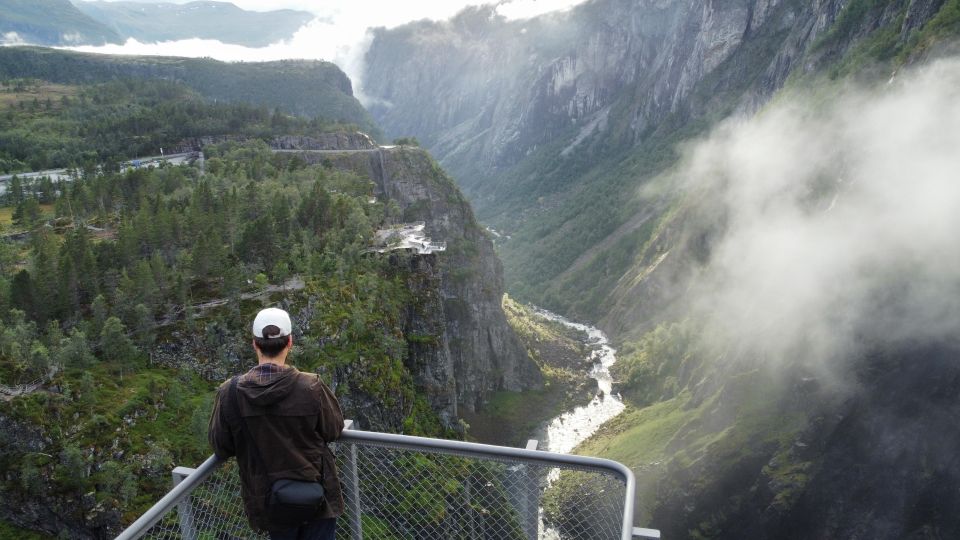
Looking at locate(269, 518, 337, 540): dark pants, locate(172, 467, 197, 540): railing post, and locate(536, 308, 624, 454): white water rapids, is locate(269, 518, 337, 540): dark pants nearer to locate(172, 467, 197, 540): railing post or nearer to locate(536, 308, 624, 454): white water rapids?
locate(172, 467, 197, 540): railing post

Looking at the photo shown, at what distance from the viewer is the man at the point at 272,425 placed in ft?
27.3

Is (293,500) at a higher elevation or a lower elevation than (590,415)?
higher

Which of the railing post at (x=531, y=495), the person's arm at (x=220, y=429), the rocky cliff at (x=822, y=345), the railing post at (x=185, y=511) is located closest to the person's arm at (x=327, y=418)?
the person's arm at (x=220, y=429)

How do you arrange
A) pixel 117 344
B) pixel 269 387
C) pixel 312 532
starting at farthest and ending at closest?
pixel 117 344, pixel 312 532, pixel 269 387

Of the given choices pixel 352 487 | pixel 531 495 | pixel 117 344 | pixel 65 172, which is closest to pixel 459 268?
pixel 65 172

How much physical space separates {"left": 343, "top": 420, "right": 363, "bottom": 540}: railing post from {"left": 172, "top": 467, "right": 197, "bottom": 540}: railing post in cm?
220

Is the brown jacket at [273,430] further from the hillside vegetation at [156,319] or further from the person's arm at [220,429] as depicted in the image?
the hillside vegetation at [156,319]

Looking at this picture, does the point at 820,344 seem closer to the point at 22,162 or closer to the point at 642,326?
the point at 642,326

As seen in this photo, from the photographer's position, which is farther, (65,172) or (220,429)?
(65,172)

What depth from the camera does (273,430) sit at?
27.4 feet

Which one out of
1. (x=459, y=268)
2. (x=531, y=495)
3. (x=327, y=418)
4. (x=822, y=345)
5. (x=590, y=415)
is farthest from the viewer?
(x=590, y=415)

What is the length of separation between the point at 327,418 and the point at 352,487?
2.11m

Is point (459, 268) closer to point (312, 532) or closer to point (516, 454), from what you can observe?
point (312, 532)

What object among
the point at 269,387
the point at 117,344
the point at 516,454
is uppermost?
the point at 269,387
